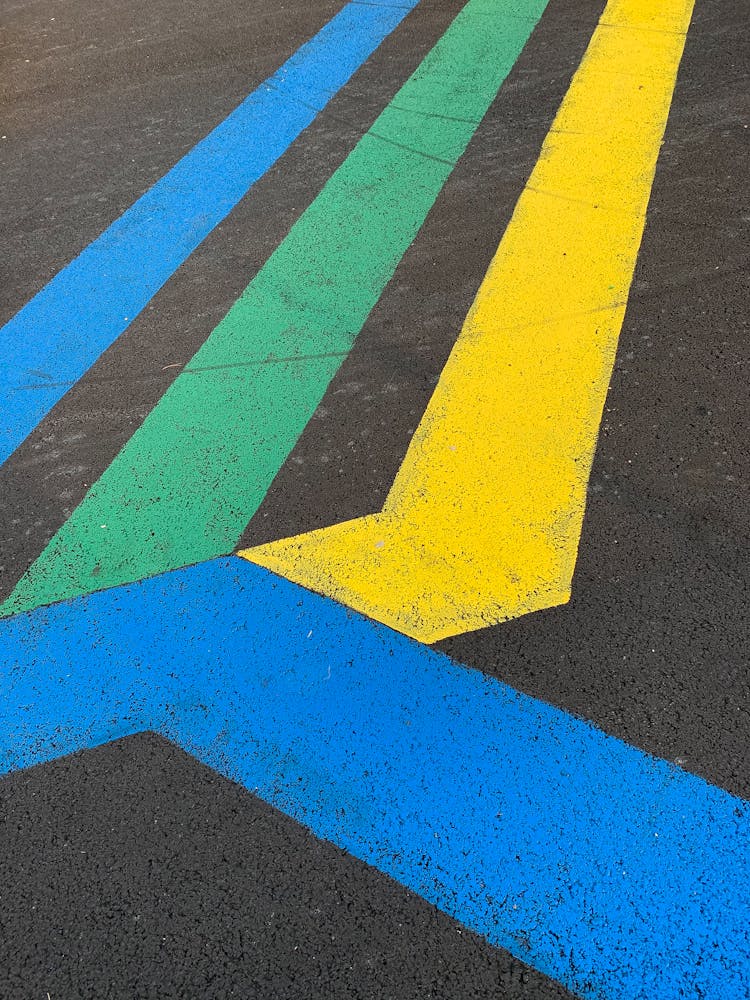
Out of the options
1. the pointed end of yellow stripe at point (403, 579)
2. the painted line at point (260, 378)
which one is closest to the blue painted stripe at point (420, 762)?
the pointed end of yellow stripe at point (403, 579)

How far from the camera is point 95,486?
322 cm

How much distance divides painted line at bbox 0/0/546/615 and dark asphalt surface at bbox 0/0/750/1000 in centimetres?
9

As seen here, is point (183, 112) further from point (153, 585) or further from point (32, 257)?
point (153, 585)

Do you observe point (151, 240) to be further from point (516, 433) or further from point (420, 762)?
point (420, 762)


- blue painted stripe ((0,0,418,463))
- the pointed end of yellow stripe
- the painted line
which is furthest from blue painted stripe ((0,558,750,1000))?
blue painted stripe ((0,0,418,463))

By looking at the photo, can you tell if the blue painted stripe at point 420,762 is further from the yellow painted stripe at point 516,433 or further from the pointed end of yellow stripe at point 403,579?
the yellow painted stripe at point 516,433

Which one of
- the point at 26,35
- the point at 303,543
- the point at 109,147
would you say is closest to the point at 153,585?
the point at 303,543

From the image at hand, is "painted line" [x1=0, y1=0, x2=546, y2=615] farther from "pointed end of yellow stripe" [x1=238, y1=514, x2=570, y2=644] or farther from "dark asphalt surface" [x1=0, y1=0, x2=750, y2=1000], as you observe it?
"pointed end of yellow stripe" [x1=238, y1=514, x2=570, y2=644]

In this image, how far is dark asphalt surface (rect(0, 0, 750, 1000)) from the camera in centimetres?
200

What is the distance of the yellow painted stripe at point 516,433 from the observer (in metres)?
2.68

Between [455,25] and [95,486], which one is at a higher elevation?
[455,25]

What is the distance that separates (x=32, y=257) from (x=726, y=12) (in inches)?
203

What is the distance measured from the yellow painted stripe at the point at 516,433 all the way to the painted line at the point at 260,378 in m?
0.40

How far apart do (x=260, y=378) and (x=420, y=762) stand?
74.6 inches
